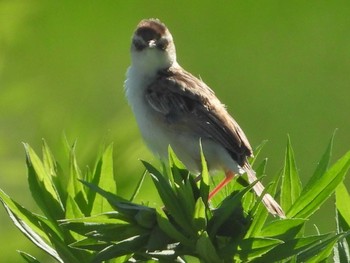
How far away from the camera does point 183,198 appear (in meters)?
1.05

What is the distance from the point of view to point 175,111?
2.41 meters

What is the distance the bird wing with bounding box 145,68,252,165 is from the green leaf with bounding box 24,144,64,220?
39.3 inches

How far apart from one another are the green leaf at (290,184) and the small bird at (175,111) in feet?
2.76

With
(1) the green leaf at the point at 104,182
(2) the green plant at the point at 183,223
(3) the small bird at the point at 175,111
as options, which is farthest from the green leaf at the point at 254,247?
(3) the small bird at the point at 175,111

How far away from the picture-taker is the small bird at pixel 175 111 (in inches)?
87.4

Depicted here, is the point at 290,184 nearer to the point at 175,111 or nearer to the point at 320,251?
the point at 320,251

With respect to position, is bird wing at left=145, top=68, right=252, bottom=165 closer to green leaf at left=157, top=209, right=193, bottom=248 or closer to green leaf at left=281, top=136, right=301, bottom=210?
green leaf at left=281, top=136, right=301, bottom=210

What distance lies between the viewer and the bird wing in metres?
2.22

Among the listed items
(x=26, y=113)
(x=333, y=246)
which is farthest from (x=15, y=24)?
(x=333, y=246)

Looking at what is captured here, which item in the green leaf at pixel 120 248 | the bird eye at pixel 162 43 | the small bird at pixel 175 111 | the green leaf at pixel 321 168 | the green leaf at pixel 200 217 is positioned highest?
the bird eye at pixel 162 43

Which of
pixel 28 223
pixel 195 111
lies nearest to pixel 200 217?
pixel 28 223

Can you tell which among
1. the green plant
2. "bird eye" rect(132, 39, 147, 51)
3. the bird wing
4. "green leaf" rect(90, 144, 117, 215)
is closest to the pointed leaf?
the green plant

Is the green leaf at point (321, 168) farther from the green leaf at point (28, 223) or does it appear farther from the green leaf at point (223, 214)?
the green leaf at point (28, 223)

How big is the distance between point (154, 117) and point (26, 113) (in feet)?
3.13
